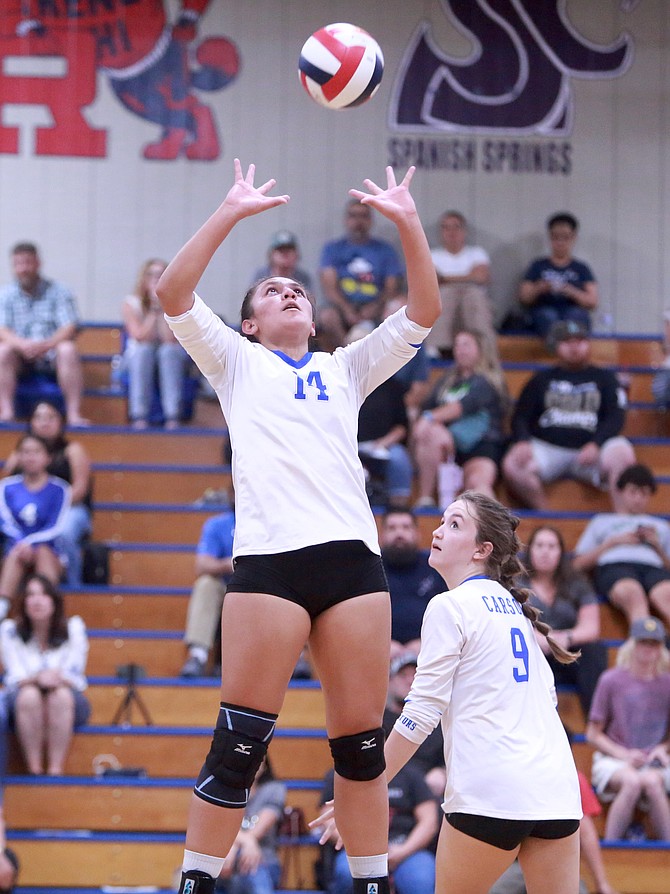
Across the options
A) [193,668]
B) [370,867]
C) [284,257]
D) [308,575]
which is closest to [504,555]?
[308,575]

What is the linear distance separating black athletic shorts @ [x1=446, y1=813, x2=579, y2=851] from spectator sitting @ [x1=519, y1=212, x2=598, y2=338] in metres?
7.66

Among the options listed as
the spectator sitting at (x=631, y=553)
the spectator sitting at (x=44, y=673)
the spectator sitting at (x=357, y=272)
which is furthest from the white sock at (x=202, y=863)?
the spectator sitting at (x=357, y=272)

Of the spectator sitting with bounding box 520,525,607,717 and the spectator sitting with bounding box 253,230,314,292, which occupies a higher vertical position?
the spectator sitting with bounding box 253,230,314,292

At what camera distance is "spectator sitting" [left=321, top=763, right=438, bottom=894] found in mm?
6445

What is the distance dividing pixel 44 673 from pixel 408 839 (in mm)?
2330

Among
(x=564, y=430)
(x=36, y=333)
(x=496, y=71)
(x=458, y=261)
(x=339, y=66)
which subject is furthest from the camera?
(x=496, y=71)

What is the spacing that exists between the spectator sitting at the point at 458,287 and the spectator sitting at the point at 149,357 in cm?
202

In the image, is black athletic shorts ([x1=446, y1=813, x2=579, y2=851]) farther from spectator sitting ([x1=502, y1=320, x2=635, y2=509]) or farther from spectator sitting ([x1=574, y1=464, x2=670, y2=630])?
spectator sitting ([x1=502, y1=320, x2=635, y2=509])

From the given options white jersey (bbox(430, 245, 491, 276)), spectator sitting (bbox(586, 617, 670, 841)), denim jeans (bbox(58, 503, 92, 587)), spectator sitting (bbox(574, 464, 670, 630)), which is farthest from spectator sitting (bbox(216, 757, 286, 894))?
white jersey (bbox(430, 245, 491, 276))

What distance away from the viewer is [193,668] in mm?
8016

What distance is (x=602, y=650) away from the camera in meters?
7.86

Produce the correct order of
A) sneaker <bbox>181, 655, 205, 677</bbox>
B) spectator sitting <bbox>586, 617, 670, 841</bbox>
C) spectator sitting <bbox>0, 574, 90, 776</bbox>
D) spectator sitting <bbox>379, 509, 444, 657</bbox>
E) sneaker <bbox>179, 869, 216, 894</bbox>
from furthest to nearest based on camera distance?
sneaker <bbox>181, 655, 205, 677</bbox>, spectator sitting <bbox>379, 509, 444, 657</bbox>, spectator sitting <bbox>0, 574, 90, 776</bbox>, spectator sitting <bbox>586, 617, 670, 841</bbox>, sneaker <bbox>179, 869, 216, 894</bbox>

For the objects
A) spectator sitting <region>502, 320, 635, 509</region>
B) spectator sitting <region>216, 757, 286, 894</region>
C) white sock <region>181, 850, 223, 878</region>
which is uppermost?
spectator sitting <region>502, 320, 635, 509</region>

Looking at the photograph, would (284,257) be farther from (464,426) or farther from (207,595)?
(207,595)
